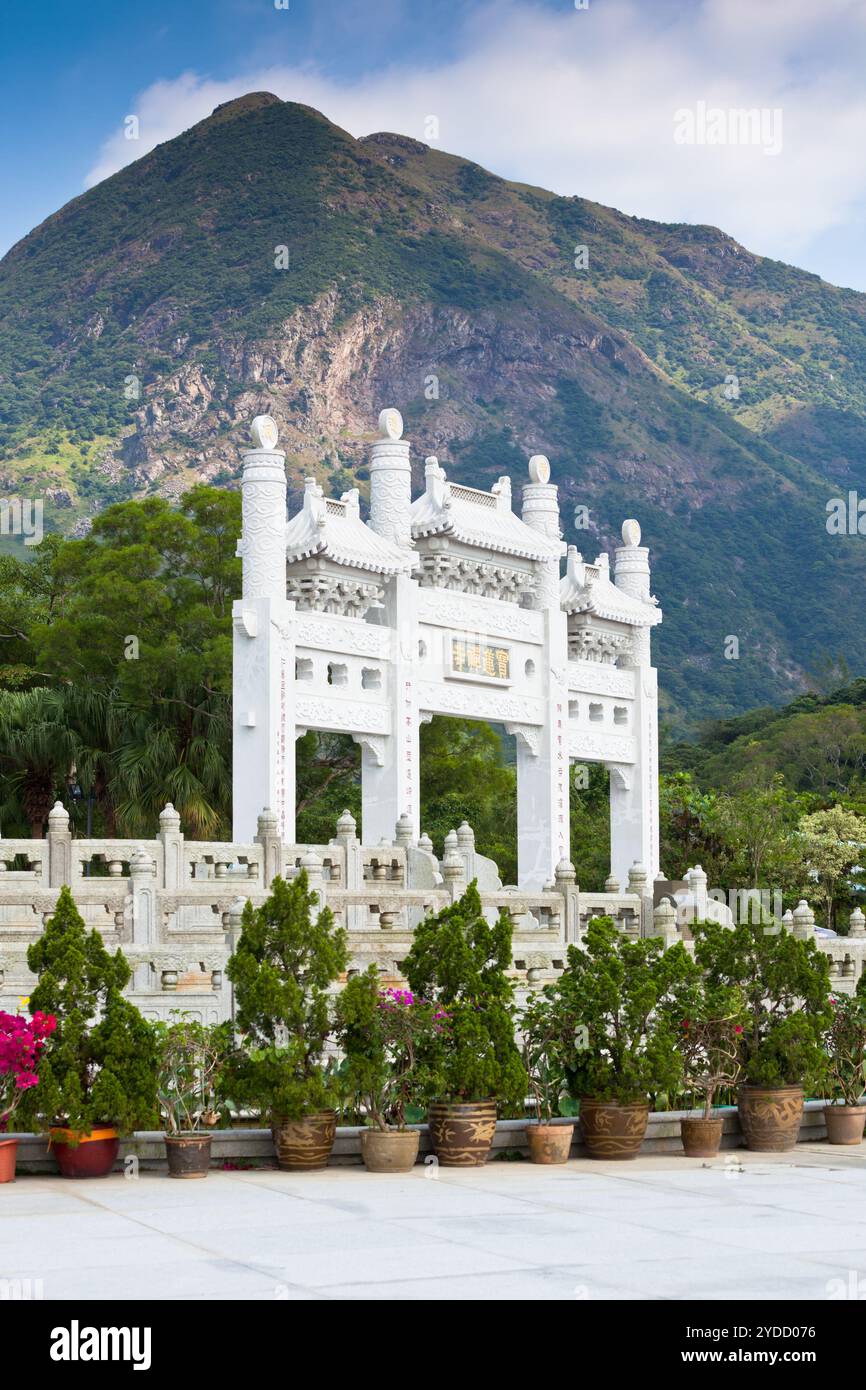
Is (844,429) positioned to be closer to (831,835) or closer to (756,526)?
(756,526)

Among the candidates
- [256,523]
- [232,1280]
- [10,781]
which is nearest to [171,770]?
[10,781]

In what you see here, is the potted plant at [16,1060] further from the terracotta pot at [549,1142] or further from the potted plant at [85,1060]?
the terracotta pot at [549,1142]

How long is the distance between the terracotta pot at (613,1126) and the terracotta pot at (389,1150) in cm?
128

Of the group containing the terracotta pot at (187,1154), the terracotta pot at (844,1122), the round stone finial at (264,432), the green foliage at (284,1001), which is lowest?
the terracotta pot at (844,1122)

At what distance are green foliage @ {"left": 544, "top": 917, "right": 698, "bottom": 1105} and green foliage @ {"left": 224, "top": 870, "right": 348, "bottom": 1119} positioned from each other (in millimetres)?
1549

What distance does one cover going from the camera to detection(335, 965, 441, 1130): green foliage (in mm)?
10461

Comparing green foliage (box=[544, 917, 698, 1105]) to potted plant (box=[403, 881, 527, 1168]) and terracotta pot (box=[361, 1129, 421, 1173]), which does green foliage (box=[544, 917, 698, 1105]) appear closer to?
potted plant (box=[403, 881, 527, 1168])

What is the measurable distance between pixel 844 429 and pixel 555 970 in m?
78.0

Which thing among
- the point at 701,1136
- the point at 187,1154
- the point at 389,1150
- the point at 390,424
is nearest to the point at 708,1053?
the point at 701,1136

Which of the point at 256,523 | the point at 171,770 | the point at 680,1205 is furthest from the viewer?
the point at 171,770

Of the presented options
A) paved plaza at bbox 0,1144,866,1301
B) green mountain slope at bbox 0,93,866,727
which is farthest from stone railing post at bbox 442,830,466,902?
green mountain slope at bbox 0,93,866,727

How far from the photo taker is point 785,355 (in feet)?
326

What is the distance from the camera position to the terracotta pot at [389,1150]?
1030 centimetres

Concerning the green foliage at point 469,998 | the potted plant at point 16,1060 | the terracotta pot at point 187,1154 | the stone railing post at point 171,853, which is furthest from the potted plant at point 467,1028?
the stone railing post at point 171,853
